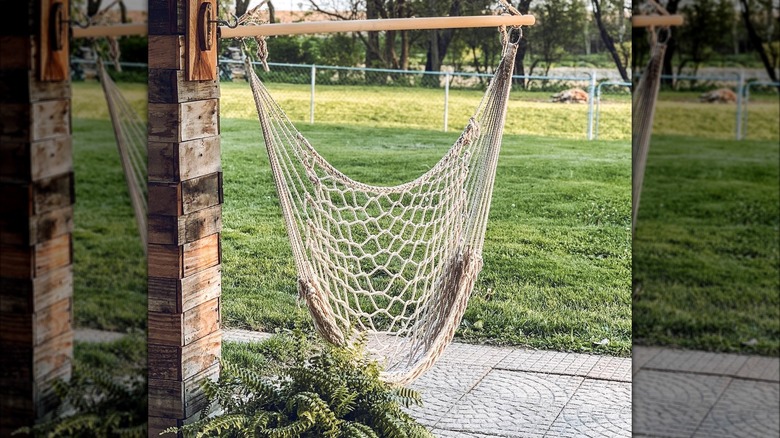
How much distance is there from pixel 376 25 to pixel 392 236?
1.76ft

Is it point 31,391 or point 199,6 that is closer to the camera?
point 199,6

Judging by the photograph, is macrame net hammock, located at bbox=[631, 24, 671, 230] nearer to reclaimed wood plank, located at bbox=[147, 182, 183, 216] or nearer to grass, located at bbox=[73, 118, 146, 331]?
reclaimed wood plank, located at bbox=[147, 182, 183, 216]

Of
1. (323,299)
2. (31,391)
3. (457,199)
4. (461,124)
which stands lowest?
(31,391)

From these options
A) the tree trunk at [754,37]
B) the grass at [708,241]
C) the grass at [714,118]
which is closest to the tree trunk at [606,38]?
the grass at [714,118]

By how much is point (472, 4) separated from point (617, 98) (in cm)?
43

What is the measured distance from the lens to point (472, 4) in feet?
8.00

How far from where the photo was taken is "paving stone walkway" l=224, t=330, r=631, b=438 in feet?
8.05

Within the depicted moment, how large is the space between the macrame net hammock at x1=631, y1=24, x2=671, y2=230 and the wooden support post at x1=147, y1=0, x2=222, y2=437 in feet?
3.44

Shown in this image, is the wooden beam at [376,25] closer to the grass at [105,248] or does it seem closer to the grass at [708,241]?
the grass at [105,248]

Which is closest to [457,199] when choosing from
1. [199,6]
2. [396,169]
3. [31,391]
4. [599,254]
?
[396,169]

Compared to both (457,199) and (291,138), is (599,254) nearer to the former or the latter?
(457,199)

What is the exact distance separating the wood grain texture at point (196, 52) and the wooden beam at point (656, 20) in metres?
1.02

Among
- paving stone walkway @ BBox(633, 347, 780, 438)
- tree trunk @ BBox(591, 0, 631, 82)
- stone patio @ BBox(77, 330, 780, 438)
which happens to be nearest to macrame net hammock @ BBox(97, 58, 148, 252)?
stone patio @ BBox(77, 330, 780, 438)

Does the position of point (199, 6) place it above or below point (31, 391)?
above
